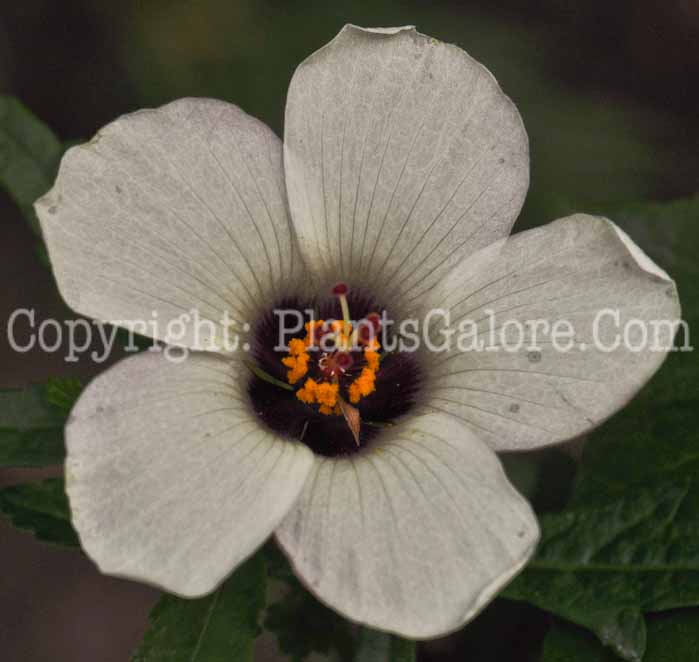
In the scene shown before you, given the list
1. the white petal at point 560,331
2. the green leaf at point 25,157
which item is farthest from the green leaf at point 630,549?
the green leaf at point 25,157

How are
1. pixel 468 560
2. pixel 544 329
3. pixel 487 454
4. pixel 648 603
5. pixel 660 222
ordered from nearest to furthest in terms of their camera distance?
pixel 468 560 → pixel 487 454 → pixel 544 329 → pixel 648 603 → pixel 660 222

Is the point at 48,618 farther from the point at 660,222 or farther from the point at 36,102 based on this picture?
the point at 660,222

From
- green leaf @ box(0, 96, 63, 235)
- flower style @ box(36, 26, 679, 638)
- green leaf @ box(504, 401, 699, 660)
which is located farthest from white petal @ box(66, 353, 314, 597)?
green leaf @ box(0, 96, 63, 235)

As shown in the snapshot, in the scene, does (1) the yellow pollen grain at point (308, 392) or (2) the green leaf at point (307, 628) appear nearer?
(1) the yellow pollen grain at point (308, 392)

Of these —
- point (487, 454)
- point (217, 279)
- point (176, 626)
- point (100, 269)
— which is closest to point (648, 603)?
point (487, 454)

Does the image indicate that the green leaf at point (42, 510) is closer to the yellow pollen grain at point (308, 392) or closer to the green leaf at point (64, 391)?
the green leaf at point (64, 391)

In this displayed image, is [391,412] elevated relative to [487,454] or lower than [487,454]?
lower

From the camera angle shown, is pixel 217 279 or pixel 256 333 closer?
pixel 217 279

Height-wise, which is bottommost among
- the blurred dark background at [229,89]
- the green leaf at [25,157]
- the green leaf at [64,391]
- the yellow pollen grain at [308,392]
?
the blurred dark background at [229,89]
